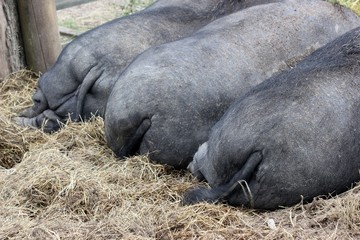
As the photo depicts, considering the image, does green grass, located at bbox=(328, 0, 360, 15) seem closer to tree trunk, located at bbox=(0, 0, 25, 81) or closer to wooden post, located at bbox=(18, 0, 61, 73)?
wooden post, located at bbox=(18, 0, 61, 73)

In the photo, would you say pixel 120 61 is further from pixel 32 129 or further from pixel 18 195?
pixel 18 195

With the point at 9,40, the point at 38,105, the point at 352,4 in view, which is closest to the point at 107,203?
the point at 38,105

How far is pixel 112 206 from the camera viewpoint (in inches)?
184

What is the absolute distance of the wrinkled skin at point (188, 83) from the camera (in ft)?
17.1

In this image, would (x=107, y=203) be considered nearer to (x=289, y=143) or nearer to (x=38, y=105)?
(x=289, y=143)

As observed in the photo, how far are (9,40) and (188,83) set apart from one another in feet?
7.52

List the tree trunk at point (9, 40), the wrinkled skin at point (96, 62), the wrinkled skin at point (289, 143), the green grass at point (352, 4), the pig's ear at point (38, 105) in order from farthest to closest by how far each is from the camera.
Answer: the green grass at point (352, 4), the tree trunk at point (9, 40), the pig's ear at point (38, 105), the wrinkled skin at point (96, 62), the wrinkled skin at point (289, 143)

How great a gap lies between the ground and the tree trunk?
48.4 inches

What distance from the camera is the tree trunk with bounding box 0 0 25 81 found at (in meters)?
6.97

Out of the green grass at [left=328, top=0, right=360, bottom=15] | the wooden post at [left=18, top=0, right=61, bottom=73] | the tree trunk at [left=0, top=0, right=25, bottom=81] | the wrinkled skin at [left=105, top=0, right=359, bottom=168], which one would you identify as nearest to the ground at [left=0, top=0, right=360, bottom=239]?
the wrinkled skin at [left=105, top=0, right=359, bottom=168]

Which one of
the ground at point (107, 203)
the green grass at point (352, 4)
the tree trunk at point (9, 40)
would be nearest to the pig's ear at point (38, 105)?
the ground at point (107, 203)

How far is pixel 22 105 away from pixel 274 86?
2.57m

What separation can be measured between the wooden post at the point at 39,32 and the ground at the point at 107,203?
1341 millimetres

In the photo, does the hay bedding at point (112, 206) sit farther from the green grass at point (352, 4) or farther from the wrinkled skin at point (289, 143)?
the green grass at point (352, 4)
